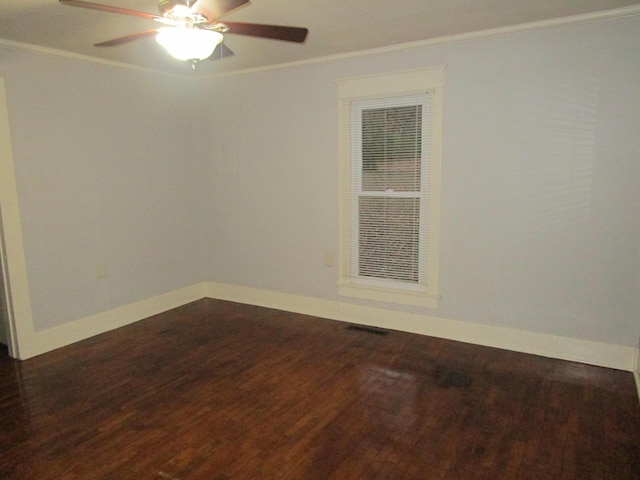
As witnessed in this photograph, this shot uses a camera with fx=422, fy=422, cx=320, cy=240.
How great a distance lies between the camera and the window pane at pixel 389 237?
3834 mm

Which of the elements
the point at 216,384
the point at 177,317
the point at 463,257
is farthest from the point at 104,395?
the point at 463,257

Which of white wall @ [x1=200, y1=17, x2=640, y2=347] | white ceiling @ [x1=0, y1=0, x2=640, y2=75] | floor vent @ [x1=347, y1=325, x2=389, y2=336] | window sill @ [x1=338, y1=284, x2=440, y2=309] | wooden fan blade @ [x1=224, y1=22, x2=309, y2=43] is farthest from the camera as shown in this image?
floor vent @ [x1=347, y1=325, x2=389, y2=336]

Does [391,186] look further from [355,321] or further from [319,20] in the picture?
[319,20]

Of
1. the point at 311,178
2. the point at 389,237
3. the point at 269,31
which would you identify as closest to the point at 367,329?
the point at 389,237

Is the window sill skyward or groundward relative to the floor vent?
skyward

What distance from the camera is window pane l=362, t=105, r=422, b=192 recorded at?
372 cm

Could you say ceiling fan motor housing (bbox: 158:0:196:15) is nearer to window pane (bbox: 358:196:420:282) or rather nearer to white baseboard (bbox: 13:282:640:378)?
window pane (bbox: 358:196:420:282)

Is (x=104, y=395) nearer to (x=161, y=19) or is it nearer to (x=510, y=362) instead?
(x=161, y=19)

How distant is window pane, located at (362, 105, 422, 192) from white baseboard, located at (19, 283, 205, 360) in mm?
2433

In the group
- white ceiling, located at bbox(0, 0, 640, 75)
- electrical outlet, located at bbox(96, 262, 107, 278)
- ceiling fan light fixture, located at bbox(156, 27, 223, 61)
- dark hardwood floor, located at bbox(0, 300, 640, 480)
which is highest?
white ceiling, located at bbox(0, 0, 640, 75)

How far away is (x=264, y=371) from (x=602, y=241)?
8.77 ft

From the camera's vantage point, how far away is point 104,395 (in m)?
2.87

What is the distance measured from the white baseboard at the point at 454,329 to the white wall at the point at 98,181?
1039 millimetres


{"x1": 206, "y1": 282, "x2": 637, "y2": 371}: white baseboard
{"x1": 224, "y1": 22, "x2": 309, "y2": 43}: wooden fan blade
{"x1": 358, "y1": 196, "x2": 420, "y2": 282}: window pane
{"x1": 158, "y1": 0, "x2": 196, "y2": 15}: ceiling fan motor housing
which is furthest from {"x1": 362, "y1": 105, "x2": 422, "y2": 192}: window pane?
{"x1": 158, "y1": 0, "x2": 196, "y2": 15}: ceiling fan motor housing
